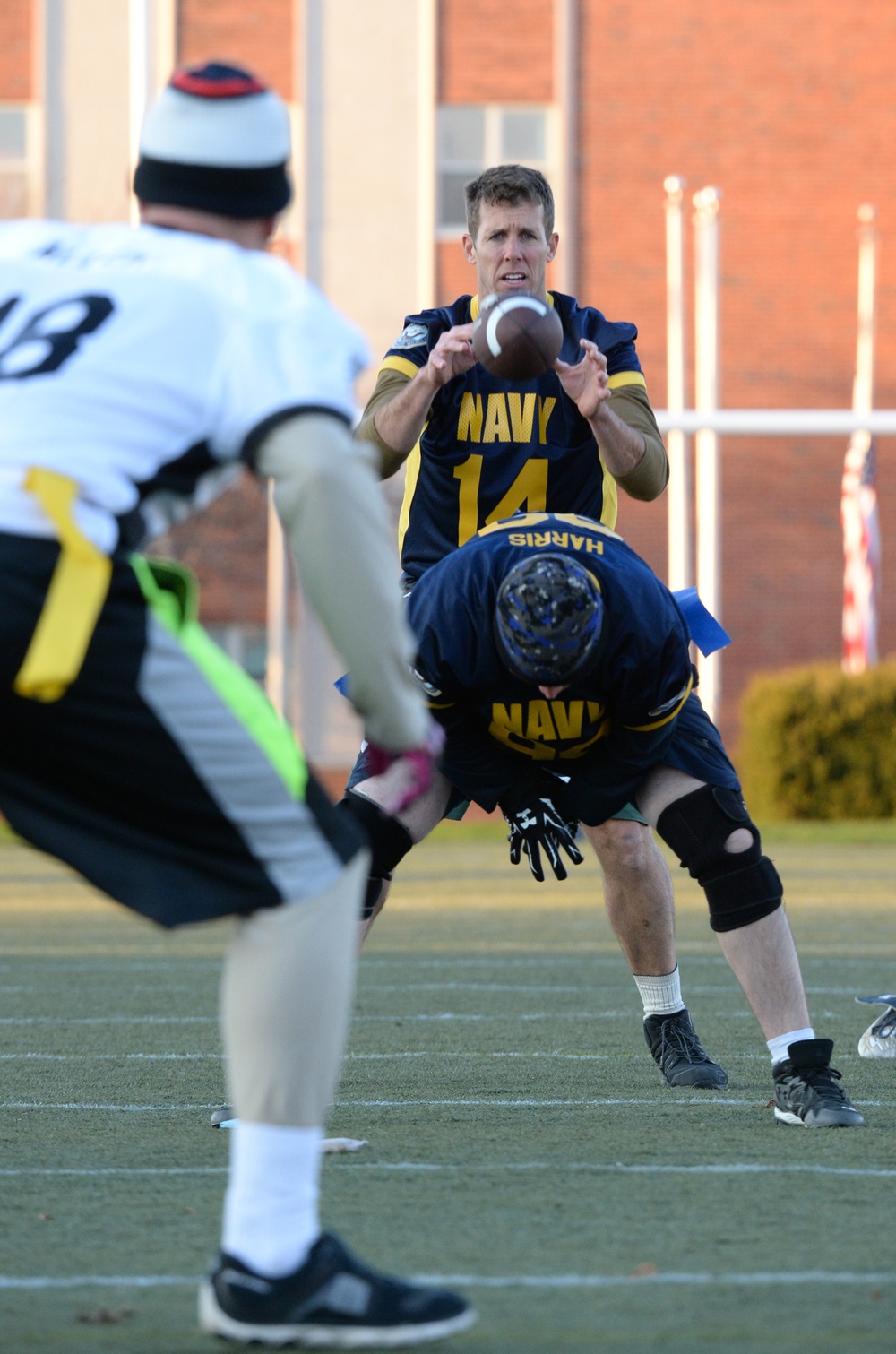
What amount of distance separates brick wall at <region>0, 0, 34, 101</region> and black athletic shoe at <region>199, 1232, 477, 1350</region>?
2340cm

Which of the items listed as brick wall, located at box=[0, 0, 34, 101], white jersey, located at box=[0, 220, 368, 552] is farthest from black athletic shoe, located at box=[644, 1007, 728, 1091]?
brick wall, located at box=[0, 0, 34, 101]

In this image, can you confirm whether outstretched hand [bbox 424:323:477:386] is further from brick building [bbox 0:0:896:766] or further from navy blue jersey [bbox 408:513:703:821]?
brick building [bbox 0:0:896:766]

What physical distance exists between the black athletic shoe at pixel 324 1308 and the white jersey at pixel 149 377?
1026 mm

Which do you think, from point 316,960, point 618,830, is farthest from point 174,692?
point 618,830

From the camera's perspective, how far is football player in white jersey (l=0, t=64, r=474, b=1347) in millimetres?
2545

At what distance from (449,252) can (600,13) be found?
3.47 metres

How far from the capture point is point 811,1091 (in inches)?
170

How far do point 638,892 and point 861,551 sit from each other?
53.4ft

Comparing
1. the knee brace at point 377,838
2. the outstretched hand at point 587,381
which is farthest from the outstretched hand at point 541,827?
the outstretched hand at point 587,381

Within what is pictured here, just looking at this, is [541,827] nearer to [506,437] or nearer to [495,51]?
[506,437]

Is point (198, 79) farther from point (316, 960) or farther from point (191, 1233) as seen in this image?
point (191, 1233)

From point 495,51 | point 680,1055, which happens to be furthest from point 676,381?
point 680,1055

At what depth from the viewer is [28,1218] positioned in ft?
11.2

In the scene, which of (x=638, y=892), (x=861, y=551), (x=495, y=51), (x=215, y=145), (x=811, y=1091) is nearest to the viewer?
(x=215, y=145)
